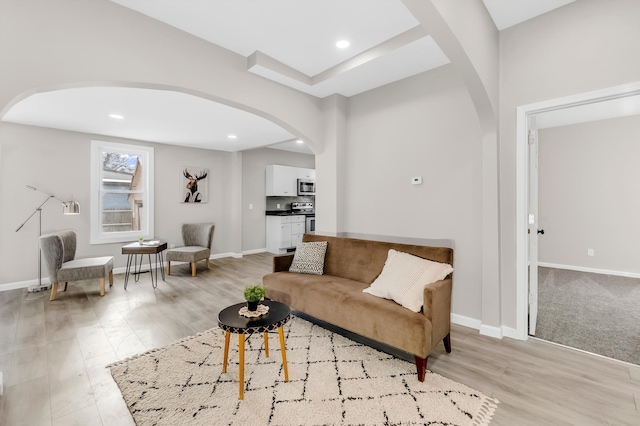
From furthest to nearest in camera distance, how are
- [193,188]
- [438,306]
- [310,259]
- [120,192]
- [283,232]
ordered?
[283,232] → [193,188] → [120,192] → [310,259] → [438,306]

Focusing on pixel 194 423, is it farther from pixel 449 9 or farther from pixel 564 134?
pixel 564 134

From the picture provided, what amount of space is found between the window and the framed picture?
2.10 feet

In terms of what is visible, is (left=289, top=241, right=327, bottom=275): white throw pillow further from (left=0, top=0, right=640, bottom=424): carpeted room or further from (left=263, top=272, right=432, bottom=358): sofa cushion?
(left=0, top=0, right=640, bottom=424): carpeted room

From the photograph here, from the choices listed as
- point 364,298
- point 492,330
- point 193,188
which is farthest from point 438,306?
point 193,188

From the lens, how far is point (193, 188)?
6.37 meters

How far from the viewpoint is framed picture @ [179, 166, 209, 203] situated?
6223 mm

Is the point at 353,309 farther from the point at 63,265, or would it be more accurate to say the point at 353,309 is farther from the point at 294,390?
the point at 63,265

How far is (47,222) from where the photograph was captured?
465cm

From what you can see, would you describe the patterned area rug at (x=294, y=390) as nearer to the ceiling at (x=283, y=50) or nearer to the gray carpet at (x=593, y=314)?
the gray carpet at (x=593, y=314)

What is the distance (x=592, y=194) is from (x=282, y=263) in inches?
219

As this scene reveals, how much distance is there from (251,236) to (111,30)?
216 inches

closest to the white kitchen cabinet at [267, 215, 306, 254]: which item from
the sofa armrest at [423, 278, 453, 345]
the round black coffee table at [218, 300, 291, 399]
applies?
the round black coffee table at [218, 300, 291, 399]

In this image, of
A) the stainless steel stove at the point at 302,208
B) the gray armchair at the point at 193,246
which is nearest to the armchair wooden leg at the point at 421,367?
the gray armchair at the point at 193,246

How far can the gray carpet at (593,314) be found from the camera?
251 centimetres
